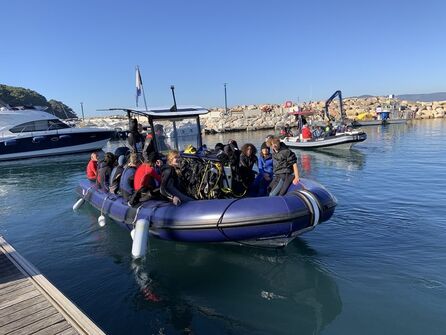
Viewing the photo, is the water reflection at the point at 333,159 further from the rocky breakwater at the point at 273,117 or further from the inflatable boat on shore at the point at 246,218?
the rocky breakwater at the point at 273,117

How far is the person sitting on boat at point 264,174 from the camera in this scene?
8.00m

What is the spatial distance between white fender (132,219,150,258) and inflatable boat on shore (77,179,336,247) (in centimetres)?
31

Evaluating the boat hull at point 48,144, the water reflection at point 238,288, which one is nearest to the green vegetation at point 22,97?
the boat hull at point 48,144

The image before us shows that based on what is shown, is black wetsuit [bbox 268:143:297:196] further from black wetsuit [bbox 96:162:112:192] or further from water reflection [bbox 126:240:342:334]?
black wetsuit [bbox 96:162:112:192]

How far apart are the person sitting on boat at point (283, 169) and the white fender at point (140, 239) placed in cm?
248

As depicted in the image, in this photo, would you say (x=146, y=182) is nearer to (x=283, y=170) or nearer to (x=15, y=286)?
(x=283, y=170)

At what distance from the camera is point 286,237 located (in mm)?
6191

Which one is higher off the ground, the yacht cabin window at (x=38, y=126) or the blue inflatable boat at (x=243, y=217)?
the yacht cabin window at (x=38, y=126)

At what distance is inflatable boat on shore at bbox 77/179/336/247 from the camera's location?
19.5 ft

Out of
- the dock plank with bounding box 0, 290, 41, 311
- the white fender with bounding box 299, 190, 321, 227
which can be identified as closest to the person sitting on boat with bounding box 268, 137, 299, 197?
the white fender with bounding box 299, 190, 321, 227

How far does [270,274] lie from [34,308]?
344cm

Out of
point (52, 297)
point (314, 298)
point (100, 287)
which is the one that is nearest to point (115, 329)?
point (52, 297)

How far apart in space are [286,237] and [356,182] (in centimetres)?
773

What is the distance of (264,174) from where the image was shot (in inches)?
316
